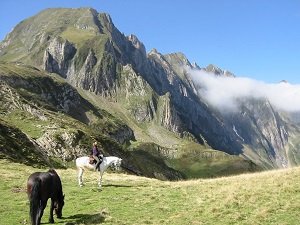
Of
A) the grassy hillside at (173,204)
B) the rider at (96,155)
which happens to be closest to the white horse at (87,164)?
the rider at (96,155)

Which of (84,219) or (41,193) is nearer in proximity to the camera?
(41,193)

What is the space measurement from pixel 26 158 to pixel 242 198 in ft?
148

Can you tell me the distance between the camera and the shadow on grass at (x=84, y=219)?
21.1 metres

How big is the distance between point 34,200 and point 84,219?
4.43 meters

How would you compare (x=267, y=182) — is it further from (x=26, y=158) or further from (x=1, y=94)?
(x=1, y=94)

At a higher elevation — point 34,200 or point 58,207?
point 34,200

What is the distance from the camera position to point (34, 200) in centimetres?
1878

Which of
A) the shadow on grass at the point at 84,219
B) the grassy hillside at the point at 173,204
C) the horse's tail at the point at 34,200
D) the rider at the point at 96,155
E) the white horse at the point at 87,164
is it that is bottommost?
the shadow on grass at the point at 84,219

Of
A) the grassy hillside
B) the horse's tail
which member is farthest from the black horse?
the grassy hillside

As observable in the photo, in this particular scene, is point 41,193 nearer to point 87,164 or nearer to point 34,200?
point 34,200

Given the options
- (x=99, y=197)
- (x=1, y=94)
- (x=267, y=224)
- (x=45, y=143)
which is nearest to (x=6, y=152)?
(x=45, y=143)

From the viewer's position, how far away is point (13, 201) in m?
26.1

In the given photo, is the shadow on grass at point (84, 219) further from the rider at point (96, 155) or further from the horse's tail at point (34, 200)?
the rider at point (96, 155)

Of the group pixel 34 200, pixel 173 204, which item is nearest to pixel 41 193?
pixel 34 200
